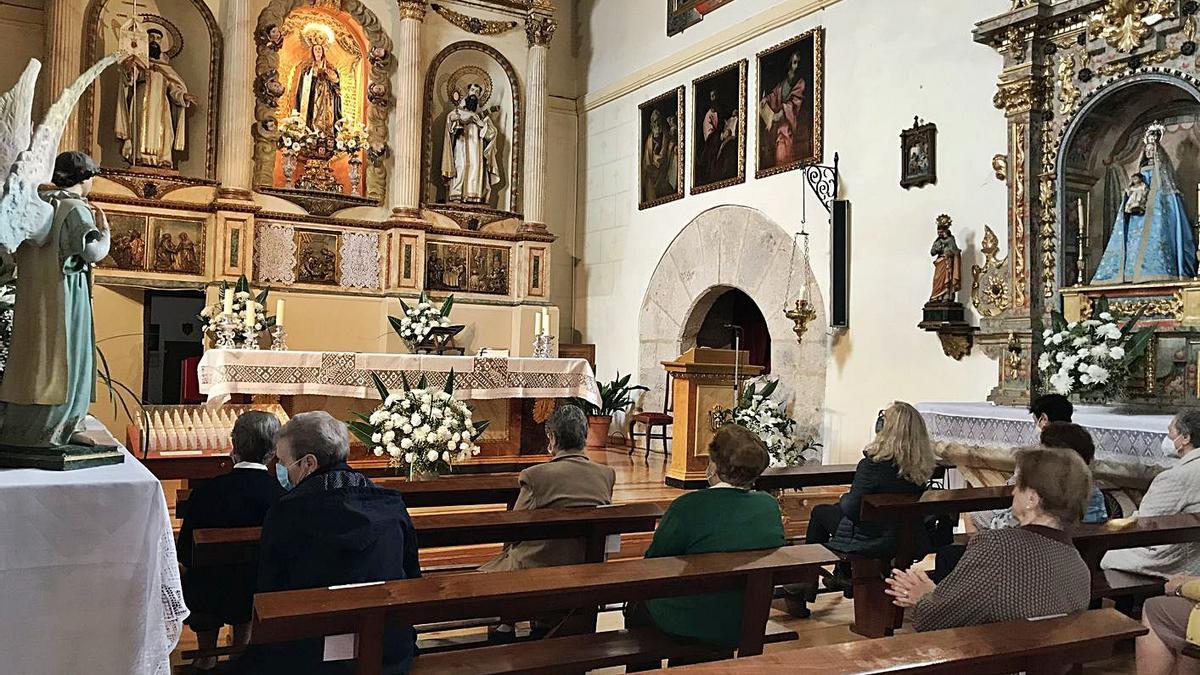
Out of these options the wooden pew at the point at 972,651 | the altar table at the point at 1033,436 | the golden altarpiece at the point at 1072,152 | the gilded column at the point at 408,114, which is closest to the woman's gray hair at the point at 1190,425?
the altar table at the point at 1033,436

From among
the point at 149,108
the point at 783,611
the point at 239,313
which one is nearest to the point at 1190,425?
the point at 783,611

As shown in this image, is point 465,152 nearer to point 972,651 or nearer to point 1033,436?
point 1033,436

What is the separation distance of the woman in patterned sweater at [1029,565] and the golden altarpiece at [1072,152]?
478 cm

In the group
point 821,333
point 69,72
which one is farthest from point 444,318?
point 69,72

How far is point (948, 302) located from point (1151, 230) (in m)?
1.75

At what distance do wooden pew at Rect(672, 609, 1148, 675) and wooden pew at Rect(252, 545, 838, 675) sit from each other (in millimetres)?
593

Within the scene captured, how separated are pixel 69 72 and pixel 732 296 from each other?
8.01 meters

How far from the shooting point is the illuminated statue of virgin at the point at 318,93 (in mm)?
11539

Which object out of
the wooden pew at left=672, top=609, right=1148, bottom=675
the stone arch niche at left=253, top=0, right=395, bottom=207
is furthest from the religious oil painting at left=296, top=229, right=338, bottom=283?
the wooden pew at left=672, top=609, right=1148, bottom=675

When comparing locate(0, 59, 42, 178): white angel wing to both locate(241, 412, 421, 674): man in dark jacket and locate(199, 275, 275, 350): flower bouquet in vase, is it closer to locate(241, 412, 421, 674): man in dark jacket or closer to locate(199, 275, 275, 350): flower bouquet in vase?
locate(241, 412, 421, 674): man in dark jacket

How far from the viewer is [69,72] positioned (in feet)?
33.6

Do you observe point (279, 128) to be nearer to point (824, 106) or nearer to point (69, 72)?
point (69, 72)

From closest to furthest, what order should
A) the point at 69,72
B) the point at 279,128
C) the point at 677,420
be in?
the point at 677,420
the point at 69,72
the point at 279,128

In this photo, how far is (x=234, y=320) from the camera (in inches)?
381
